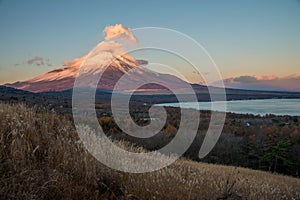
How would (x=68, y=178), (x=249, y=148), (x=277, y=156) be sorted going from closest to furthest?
(x=68, y=178)
(x=277, y=156)
(x=249, y=148)

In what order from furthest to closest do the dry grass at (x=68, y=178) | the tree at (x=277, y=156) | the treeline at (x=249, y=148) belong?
the treeline at (x=249, y=148) → the tree at (x=277, y=156) → the dry grass at (x=68, y=178)

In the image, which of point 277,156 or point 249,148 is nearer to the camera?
point 277,156

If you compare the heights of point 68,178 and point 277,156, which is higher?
point 68,178

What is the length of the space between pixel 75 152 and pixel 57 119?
182cm

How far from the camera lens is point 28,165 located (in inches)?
150

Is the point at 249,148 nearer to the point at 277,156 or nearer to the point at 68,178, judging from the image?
the point at 277,156

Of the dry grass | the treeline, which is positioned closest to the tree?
the treeline

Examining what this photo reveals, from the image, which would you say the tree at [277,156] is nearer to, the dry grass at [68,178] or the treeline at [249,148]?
the treeline at [249,148]

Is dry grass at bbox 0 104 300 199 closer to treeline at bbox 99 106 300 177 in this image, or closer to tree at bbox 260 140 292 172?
treeline at bbox 99 106 300 177

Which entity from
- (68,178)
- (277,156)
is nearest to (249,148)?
(277,156)

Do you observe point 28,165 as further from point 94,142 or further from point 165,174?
point 165,174

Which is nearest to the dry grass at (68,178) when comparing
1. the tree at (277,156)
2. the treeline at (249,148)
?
the treeline at (249,148)

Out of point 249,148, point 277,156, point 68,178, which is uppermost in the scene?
point 68,178

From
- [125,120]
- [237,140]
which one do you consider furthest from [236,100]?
[125,120]
